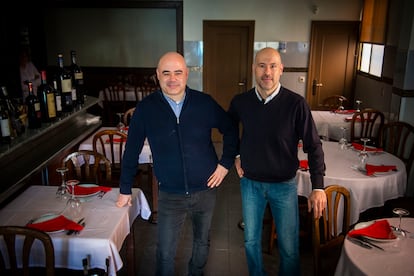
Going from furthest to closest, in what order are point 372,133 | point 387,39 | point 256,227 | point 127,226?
point 387,39, point 372,133, point 256,227, point 127,226

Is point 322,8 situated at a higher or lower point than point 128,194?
higher

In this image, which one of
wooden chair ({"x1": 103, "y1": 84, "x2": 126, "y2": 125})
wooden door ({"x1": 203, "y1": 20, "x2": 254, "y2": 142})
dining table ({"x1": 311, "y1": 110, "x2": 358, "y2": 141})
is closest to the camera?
dining table ({"x1": 311, "y1": 110, "x2": 358, "y2": 141})

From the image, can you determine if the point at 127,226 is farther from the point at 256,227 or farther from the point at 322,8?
the point at 322,8

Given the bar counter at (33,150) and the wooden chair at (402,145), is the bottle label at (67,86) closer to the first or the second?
the bar counter at (33,150)

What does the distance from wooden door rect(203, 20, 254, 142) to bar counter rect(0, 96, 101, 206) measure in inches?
116

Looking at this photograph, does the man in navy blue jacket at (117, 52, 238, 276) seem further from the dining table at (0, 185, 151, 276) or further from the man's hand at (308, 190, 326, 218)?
the man's hand at (308, 190, 326, 218)

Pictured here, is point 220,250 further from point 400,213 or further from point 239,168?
point 400,213

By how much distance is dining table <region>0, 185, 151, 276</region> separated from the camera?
2.07 metres

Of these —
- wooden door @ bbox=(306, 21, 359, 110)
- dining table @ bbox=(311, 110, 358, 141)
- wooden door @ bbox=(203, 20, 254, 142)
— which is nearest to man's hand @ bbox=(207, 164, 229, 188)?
dining table @ bbox=(311, 110, 358, 141)

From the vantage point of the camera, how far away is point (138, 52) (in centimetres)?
896

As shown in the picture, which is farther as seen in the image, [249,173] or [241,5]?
[241,5]

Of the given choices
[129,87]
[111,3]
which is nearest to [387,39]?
[129,87]

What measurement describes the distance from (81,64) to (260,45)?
4.38m

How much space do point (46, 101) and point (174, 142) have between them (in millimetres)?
1523
